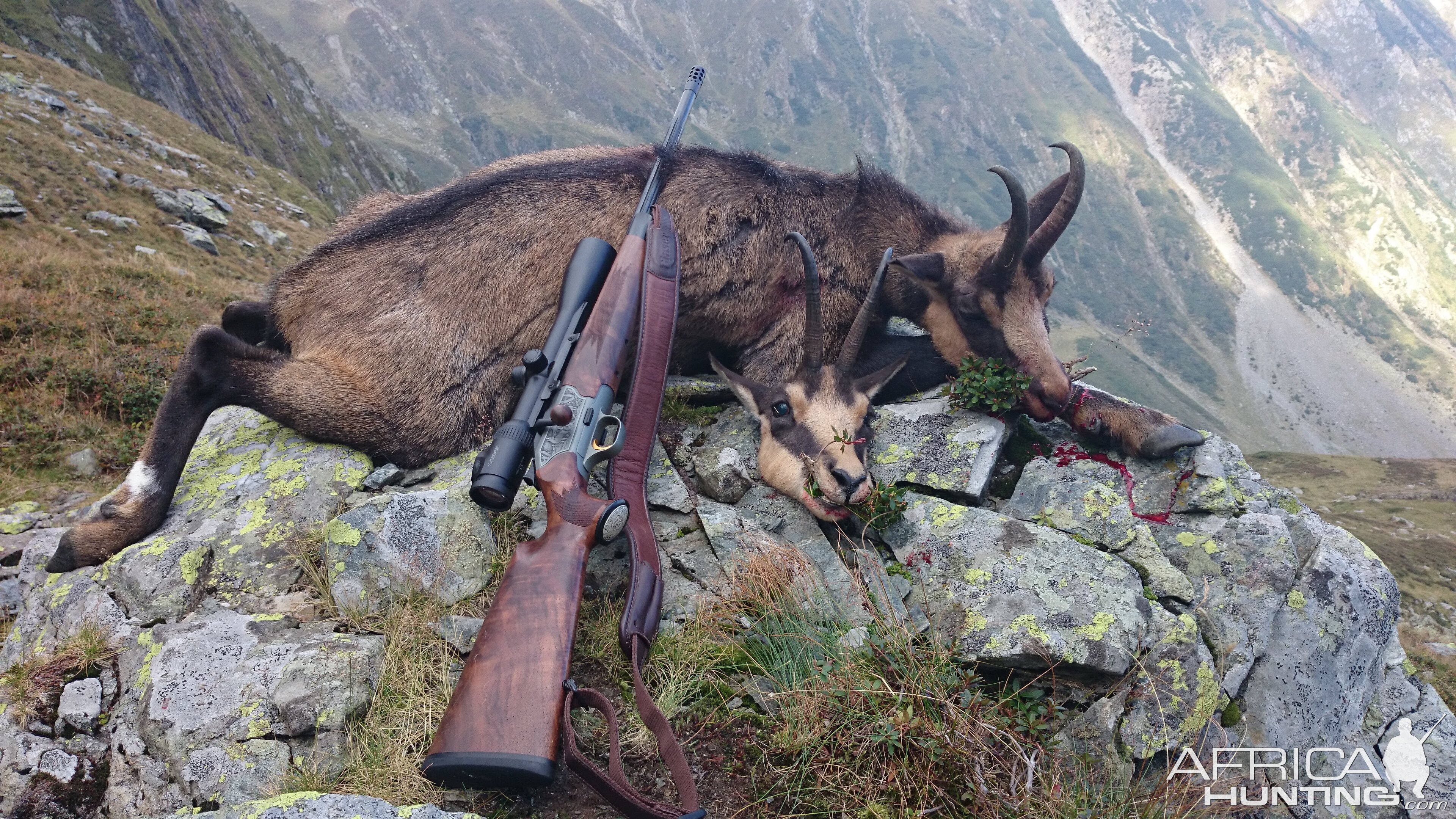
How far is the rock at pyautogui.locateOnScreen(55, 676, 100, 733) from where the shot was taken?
419cm

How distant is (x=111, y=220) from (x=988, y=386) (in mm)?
26574

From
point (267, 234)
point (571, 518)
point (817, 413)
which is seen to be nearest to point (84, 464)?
point (571, 518)

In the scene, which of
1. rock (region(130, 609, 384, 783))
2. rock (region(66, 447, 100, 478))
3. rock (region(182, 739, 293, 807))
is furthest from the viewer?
rock (region(66, 447, 100, 478))

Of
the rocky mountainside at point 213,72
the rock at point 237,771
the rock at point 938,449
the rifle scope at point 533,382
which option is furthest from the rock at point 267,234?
the rock at point 237,771

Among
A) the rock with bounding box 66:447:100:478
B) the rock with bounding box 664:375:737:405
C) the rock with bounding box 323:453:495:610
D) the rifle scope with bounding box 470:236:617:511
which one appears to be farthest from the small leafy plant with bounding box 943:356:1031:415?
the rock with bounding box 66:447:100:478

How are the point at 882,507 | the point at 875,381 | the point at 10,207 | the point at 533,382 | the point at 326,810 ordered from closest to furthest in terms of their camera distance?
the point at 326,810, the point at 533,382, the point at 882,507, the point at 875,381, the point at 10,207

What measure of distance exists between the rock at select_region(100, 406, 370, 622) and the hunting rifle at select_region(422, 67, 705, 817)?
174 centimetres

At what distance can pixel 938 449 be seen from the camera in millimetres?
6578

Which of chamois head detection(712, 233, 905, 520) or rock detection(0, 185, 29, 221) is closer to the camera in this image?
chamois head detection(712, 233, 905, 520)

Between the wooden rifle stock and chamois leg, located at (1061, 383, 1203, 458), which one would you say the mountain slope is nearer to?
the wooden rifle stock

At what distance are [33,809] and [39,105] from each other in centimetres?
3834

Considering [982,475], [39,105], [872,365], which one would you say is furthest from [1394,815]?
[39,105]

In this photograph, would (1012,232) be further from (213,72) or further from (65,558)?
(213,72)

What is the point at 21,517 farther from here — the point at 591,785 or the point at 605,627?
the point at 591,785
